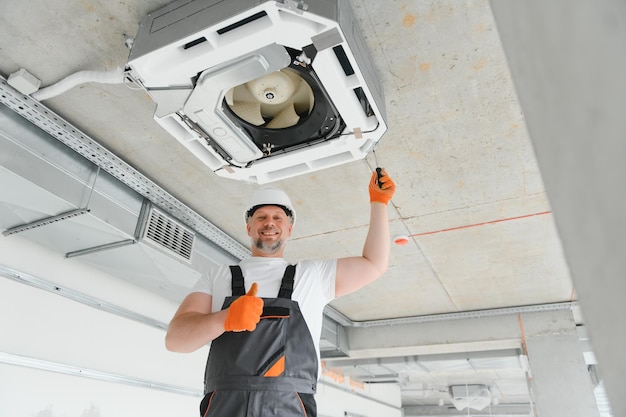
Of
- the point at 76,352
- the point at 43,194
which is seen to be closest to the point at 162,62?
the point at 43,194

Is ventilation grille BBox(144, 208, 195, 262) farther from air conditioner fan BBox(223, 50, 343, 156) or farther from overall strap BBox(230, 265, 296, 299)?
overall strap BBox(230, 265, 296, 299)

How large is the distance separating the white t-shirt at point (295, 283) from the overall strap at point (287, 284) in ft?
0.08

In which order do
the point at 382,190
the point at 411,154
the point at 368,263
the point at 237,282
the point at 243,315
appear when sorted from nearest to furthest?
the point at 243,315, the point at 237,282, the point at 368,263, the point at 382,190, the point at 411,154

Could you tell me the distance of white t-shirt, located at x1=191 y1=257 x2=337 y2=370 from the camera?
141 cm

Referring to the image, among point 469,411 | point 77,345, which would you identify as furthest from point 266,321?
point 469,411

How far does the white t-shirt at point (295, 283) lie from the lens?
141 centimetres

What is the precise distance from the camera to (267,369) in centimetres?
121

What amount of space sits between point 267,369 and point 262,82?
1050 millimetres

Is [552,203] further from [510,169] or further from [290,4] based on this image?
[510,169]

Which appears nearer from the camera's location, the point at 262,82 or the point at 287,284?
the point at 287,284

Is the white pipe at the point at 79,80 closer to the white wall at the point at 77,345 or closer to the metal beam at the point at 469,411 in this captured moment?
the white wall at the point at 77,345

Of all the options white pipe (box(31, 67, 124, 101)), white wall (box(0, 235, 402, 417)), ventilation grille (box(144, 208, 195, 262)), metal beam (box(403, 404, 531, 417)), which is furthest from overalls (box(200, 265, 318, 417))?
metal beam (box(403, 404, 531, 417))

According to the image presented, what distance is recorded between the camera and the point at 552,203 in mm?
305

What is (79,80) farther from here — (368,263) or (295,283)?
(368,263)
